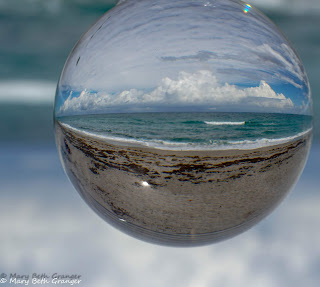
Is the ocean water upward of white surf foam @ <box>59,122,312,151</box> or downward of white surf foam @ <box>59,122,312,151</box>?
upward

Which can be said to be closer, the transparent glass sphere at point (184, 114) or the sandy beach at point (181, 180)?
the transparent glass sphere at point (184, 114)

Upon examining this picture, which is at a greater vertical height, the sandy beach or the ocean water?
the ocean water

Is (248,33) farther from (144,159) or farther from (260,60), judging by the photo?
(144,159)

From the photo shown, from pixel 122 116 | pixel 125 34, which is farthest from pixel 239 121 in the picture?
pixel 125 34

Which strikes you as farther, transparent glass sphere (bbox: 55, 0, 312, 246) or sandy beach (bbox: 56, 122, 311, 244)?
sandy beach (bbox: 56, 122, 311, 244)

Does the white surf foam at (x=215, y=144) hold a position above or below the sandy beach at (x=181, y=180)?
above

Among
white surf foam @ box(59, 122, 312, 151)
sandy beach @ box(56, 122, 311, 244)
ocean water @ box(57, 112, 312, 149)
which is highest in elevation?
ocean water @ box(57, 112, 312, 149)
